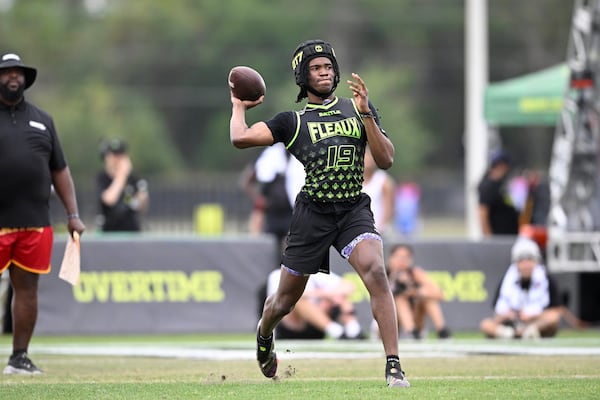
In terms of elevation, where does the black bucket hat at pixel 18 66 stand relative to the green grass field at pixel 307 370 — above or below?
above

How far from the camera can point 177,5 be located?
68375mm

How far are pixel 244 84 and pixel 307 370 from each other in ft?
8.82

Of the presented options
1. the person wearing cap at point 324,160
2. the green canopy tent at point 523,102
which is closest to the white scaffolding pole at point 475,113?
the green canopy tent at point 523,102

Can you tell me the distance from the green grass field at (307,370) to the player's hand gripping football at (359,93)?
1.85m

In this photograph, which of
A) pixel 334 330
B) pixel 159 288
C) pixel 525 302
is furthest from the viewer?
pixel 159 288

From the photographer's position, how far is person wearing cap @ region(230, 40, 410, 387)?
8.68m

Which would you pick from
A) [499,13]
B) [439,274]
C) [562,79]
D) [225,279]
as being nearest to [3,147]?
[225,279]

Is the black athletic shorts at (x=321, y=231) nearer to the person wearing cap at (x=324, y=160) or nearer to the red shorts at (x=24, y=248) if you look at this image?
the person wearing cap at (x=324, y=160)

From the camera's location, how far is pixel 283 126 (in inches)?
346

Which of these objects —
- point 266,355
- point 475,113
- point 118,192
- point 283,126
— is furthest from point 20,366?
point 475,113

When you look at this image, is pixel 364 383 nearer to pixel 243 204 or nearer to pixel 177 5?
pixel 243 204

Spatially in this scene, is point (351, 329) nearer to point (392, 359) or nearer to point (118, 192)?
point (118, 192)

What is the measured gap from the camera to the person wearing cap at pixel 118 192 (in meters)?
16.3

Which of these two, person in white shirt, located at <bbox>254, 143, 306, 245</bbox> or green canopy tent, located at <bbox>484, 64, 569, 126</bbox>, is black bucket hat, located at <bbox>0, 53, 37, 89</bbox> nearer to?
person in white shirt, located at <bbox>254, 143, 306, 245</bbox>
